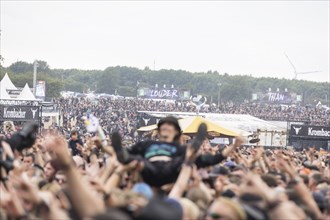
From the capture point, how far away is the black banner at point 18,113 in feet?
99.1

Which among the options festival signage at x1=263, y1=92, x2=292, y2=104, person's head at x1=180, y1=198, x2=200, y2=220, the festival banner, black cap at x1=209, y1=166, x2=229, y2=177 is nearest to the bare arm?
person's head at x1=180, y1=198, x2=200, y2=220

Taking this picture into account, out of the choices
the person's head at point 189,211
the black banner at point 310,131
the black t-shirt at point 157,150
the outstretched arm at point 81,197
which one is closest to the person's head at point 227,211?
the person's head at point 189,211

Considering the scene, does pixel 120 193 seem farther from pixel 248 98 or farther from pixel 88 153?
pixel 248 98

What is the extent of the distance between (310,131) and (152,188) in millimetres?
23415

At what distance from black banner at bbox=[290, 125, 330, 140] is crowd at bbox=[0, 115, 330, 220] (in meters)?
19.3

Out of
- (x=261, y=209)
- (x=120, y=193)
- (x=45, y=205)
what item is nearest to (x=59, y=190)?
(x=120, y=193)

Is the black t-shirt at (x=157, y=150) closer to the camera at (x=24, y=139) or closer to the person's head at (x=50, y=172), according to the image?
the person's head at (x=50, y=172)

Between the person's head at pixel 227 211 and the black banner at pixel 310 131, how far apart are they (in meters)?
25.6

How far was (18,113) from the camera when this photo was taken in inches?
1190

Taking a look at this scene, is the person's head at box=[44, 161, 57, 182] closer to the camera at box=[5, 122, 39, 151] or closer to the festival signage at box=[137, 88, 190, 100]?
the camera at box=[5, 122, 39, 151]

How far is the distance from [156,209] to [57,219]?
2.08 feet

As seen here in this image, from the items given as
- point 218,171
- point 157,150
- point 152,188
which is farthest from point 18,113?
point 152,188

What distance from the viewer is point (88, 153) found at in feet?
44.1

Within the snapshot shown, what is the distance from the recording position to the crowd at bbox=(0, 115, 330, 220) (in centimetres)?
561
